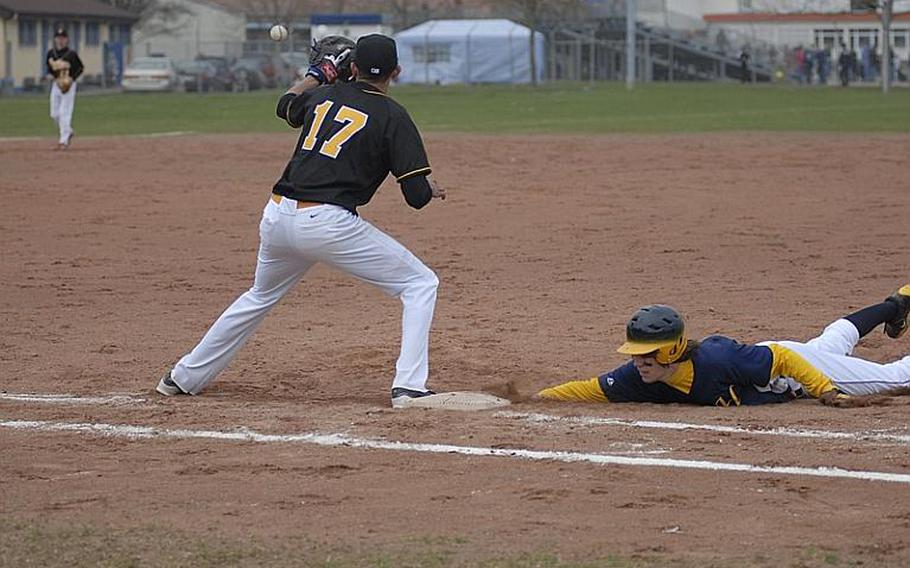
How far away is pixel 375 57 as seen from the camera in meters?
7.12

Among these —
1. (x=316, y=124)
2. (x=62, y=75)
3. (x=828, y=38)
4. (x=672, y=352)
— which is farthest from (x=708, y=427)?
(x=828, y=38)

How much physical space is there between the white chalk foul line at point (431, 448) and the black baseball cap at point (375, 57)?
1768mm

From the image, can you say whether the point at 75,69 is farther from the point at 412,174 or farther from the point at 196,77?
the point at 196,77

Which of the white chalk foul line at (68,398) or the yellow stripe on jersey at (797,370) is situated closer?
the yellow stripe on jersey at (797,370)

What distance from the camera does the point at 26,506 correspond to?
18.3 ft

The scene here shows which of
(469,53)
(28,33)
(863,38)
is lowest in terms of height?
(469,53)

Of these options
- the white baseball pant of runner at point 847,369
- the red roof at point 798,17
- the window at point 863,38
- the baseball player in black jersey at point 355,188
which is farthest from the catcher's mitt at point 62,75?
the window at point 863,38

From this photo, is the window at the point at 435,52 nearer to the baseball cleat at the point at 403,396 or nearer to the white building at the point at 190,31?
the white building at the point at 190,31

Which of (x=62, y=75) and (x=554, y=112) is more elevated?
(x=62, y=75)

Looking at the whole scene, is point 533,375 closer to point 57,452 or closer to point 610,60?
point 57,452

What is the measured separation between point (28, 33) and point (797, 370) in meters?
58.1

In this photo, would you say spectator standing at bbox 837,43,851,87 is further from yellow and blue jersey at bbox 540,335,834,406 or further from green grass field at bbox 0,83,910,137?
yellow and blue jersey at bbox 540,335,834,406

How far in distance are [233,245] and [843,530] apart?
31.3ft

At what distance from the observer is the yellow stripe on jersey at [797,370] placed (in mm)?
7207
